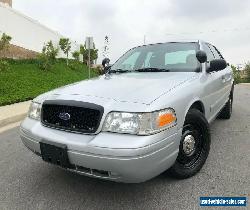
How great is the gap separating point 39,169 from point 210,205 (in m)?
2.09

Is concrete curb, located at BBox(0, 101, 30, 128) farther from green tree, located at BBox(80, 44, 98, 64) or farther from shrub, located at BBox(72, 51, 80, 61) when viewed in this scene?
green tree, located at BBox(80, 44, 98, 64)

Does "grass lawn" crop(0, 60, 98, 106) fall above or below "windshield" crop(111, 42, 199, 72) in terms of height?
below

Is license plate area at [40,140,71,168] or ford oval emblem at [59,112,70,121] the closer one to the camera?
license plate area at [40,140,71,168]

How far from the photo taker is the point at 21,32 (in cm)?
2162

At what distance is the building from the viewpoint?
1911cm

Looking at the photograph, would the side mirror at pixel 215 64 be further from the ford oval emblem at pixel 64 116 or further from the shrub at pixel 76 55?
the shrub at pixel 76 55

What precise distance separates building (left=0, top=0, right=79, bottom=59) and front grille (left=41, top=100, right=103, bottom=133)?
15.1 m

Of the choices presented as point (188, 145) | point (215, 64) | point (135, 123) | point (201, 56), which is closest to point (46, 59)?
point (215, 64)

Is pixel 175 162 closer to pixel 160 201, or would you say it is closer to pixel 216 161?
pixel 160 201

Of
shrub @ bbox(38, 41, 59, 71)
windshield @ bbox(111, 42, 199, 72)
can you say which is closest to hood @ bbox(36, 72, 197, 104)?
windshield @ bbox(111, 42, 199, 72)

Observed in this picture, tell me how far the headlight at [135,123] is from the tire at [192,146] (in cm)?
58

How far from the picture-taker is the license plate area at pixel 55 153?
9.42 feet

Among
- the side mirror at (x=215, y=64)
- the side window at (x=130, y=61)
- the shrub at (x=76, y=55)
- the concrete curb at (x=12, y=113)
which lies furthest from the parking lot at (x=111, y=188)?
the shrub at (x=76, y=55)

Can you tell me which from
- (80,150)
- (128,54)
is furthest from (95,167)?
(128,54)
